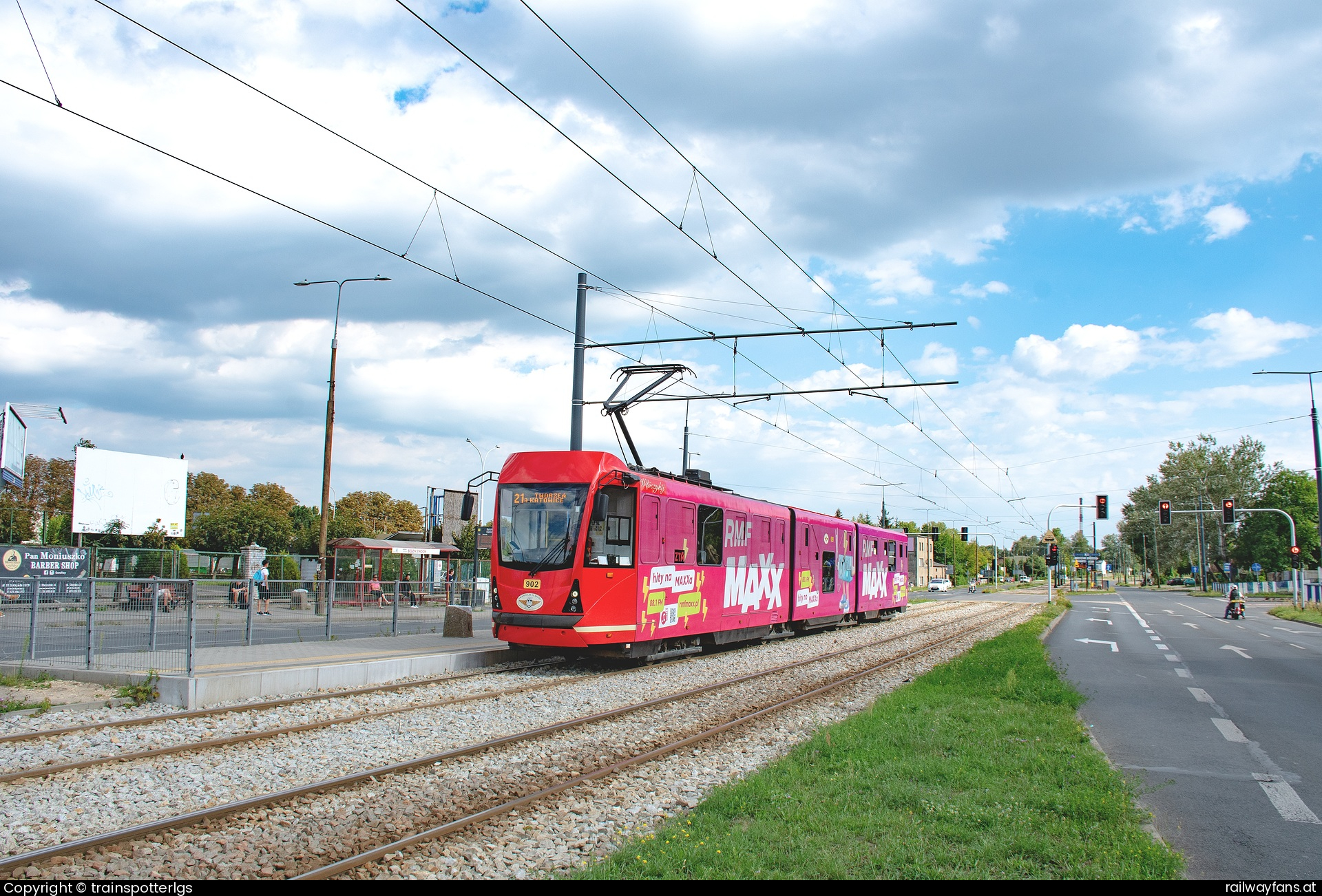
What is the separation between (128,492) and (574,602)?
4026 centimetres

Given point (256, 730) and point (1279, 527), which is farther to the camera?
point (1279, 527)

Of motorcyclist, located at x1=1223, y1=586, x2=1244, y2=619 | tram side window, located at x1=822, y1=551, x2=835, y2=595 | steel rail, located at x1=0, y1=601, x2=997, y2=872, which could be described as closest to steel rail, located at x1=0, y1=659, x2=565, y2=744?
steel rail, located at x1=0, y1=601, x2=997, y2=872

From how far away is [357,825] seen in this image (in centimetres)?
607

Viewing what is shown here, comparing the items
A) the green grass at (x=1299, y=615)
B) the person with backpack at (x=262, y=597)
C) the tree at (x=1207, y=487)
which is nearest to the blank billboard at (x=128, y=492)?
the person with backpack at (x=262, y=597)

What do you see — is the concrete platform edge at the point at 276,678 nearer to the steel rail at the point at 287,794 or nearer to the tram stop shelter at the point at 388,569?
the tram stop shelter at the point at 388,569

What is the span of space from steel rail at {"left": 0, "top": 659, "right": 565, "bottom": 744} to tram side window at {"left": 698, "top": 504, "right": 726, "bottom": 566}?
4.30m

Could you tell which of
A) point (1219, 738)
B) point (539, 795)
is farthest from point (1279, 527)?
point (539, 795)

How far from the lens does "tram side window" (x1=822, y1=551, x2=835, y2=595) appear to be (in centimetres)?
2436

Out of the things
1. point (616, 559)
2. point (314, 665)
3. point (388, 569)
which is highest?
point (616, 559)

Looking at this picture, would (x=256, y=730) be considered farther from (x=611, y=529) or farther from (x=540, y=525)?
(x=611, y=529)

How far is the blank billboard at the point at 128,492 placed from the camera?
43062mm

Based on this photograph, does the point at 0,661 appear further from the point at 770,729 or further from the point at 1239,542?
the point at 1239,542

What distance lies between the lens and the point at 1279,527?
8944cm

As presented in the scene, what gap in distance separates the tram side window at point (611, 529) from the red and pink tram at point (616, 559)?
0.02m
